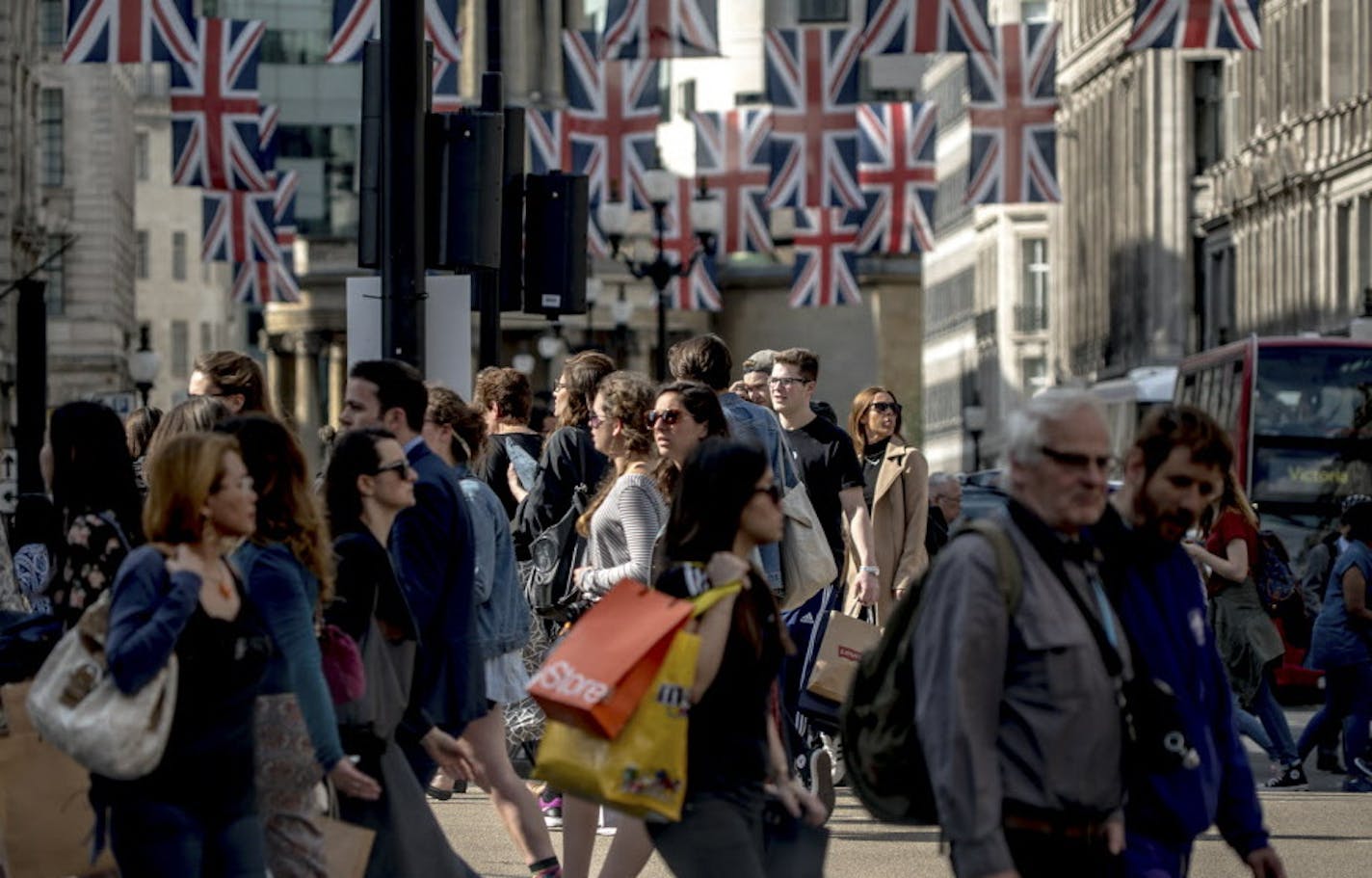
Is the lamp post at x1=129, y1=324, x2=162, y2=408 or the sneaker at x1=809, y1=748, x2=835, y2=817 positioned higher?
the lamp post at x1=129, y1=324, x2=162, y2=408

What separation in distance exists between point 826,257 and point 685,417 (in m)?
33.7

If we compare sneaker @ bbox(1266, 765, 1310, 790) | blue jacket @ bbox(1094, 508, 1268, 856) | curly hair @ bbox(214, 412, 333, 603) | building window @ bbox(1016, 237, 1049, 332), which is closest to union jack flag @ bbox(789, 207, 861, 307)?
sneaker @ bbox(1266, 765, 1310, 790)

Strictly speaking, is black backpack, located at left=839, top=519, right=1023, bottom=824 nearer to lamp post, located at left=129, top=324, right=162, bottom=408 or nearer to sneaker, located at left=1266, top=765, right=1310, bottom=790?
sneaker, located at left=1266, top=765, right=1310, bottom=790

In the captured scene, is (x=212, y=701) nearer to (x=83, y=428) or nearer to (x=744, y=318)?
(x=83, y=428)

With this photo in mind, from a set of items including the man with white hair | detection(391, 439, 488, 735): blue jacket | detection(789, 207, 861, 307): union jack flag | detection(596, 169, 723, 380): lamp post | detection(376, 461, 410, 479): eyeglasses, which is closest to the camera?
the man with white hair

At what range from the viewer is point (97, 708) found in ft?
24.1

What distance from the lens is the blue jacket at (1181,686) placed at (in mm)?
6785

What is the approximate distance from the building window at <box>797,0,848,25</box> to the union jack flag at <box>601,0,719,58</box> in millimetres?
78354

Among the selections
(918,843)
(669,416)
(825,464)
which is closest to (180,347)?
(825,464)

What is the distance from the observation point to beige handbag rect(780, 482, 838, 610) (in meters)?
11.9

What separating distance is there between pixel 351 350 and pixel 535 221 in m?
3.65

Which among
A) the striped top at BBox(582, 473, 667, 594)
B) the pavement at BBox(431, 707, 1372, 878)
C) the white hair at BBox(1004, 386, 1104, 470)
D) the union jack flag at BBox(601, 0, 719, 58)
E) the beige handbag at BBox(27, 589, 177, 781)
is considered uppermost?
the union jack flag at BBox(601, 0, 719, 58)

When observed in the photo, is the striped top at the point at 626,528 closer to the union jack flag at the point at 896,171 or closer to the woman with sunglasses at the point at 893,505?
the woman with sunglasses at the point at 893,505

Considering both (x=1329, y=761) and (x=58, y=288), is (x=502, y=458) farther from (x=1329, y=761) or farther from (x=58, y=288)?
(x=58, y=288)
